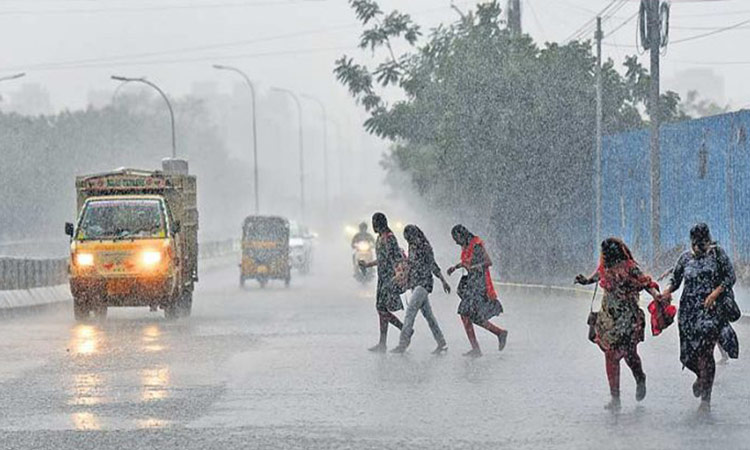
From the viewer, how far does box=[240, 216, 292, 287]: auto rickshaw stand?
136 ft

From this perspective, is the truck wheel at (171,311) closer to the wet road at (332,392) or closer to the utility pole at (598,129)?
the wet road at (332,392)

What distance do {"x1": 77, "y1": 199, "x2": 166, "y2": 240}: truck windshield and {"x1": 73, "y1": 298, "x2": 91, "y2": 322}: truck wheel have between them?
3.77 ft

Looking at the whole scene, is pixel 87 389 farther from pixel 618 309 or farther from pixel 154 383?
pixel 618 309

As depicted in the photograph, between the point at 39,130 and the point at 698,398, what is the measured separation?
313 ft

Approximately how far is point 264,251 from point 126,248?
50.6 feet

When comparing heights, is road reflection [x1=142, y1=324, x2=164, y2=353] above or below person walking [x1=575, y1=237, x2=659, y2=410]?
below

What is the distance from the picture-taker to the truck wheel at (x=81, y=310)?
1033 inches

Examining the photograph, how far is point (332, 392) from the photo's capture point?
48.9 feet

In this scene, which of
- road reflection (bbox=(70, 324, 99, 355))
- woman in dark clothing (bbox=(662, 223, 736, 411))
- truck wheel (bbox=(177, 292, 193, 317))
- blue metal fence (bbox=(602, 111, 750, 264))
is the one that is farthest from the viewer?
blue metal fence (bbox=(602, 111, 750, 264))

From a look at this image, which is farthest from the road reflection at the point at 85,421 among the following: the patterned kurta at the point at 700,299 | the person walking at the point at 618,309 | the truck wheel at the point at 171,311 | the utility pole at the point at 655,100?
the utility pole at the point at 655,100

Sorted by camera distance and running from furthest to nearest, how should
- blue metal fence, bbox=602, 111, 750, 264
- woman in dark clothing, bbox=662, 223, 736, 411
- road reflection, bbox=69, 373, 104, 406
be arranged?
1. blue metal fence, bbox=602, 111, 750, 264
2. road reflection, bbox=69, 373, 104, 406
3. woman in dark clothing, bbox=662, 223, 736, 411

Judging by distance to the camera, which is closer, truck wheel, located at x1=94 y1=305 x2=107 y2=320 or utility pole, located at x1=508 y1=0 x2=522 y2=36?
truck wheel, located at x1=94 y1=305 x2=107 y2=320


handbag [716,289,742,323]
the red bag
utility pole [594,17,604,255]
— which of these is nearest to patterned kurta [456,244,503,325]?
the red bag

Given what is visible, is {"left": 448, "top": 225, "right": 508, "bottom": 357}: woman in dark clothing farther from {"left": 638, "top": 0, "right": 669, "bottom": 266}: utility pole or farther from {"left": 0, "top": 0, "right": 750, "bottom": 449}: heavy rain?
{"left": 638, "top": 0, "right": 669, "bottom": 266}: utility pole
